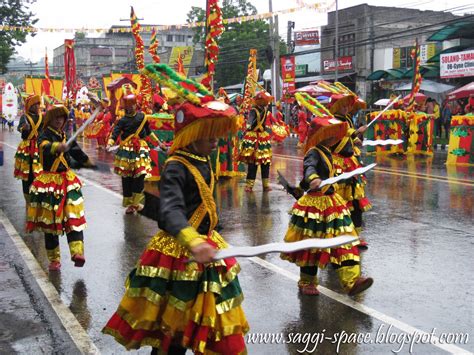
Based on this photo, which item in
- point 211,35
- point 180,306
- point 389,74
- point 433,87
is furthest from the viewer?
point 389,74

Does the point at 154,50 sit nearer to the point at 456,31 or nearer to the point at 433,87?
the point at 433,87

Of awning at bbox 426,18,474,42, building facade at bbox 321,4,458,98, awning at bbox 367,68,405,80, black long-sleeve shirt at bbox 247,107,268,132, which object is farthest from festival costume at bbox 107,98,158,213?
building facade at bbox 321,4,458,98

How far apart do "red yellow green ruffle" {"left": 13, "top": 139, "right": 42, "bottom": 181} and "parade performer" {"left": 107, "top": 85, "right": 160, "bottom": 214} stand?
50.0 inches

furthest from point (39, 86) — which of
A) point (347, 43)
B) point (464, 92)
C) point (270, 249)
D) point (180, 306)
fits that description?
point (270, 249)

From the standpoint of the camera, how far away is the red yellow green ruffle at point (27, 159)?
10.0m

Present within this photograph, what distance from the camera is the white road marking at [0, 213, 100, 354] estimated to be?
4730 mm

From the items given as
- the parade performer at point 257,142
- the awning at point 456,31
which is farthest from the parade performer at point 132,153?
the awning at point 456,31

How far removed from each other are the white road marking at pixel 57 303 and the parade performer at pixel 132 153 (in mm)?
2321

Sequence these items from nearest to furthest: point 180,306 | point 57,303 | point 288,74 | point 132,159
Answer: point 180,306
point 57,303
point 132,159
point 288,74

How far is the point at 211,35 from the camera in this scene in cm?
1016

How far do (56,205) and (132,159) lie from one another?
12.1 ft

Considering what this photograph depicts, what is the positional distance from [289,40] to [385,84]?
33.0ft

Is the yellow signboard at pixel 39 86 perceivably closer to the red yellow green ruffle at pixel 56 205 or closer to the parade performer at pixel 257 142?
the parade performer at pixel 257 142

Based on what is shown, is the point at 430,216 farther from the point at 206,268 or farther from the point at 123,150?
the point at 206,268
